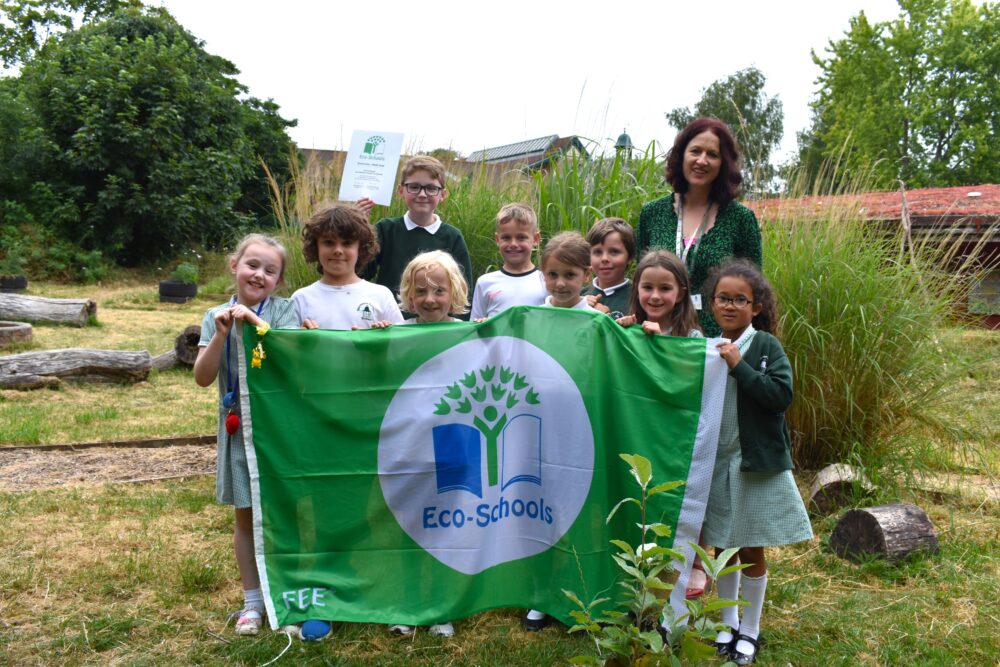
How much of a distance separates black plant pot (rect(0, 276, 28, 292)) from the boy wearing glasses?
47.6ft

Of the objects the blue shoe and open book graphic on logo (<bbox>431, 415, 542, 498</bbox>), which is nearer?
the blue shoe

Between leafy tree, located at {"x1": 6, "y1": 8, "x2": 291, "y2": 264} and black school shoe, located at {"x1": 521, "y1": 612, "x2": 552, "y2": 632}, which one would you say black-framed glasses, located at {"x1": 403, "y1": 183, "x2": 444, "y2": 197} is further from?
leafy tree, located at {"x1": 6, "y1": 8, "x2": 291, "y2": 264}

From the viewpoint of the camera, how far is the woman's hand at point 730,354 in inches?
109

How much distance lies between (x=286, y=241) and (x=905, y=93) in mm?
35881

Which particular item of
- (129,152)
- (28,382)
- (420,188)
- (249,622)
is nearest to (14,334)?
(28,382)

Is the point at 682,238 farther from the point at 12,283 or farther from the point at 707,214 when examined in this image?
the point at 12,283

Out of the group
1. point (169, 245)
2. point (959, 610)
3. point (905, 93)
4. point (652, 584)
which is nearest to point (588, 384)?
point (652, 584)

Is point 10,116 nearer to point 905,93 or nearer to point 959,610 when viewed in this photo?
point 959,610

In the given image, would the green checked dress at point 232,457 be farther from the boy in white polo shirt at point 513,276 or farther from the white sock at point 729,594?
the white sock at point 729,594

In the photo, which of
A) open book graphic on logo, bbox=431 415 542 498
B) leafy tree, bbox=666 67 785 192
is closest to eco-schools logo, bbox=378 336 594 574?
open book graphic on logo, bbox=431 415 542 498

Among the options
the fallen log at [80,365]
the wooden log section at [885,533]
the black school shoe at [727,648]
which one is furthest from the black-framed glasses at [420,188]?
the fallen log at [80,365]

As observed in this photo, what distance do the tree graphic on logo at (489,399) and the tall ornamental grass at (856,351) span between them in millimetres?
2388

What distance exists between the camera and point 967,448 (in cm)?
489

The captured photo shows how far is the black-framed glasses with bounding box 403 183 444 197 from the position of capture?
3973mm
